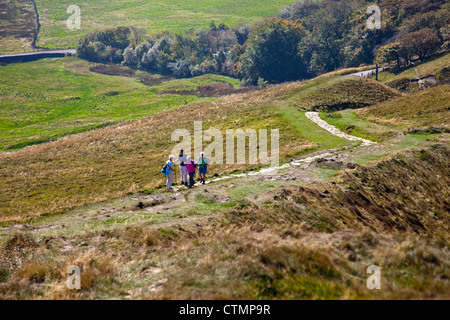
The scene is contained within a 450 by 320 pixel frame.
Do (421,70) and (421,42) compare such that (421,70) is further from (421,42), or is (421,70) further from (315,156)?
(315,156)

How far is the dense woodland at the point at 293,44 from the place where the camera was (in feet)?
294

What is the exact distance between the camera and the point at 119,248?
35.2ft

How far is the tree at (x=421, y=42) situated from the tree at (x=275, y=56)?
131ft

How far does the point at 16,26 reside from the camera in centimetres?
16338

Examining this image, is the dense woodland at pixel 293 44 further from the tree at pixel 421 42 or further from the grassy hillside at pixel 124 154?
the grassy hillside at pixel 124 154

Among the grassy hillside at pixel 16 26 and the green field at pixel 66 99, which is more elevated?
the grassy hillside at pixel 16 26

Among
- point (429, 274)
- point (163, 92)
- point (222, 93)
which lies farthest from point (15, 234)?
point (163, 92)

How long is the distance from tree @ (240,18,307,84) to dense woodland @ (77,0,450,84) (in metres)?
0.36

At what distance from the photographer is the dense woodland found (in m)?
89.5

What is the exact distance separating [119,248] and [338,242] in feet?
23.5

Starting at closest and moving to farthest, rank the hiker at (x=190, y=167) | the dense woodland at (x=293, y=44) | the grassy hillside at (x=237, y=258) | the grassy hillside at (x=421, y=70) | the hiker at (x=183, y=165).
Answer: the grassy hillside at (x=237, y=258)
the hiker at (x=190, y=167)
the hiker at (x=183, y=165)
the grassy hillside at (x=421, y=70)
the dense woodland at (x=293, y=44)

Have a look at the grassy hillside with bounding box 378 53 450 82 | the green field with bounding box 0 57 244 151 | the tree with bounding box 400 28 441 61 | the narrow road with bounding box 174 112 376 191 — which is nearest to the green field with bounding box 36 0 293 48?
the green field with bounding box 0 57 244 151

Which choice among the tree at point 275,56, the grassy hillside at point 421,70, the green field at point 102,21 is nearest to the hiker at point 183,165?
the grassy hillside at point 421,70

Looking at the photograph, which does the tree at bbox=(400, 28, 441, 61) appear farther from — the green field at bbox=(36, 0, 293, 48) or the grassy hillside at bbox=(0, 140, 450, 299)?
the green field at bbox=(36, 0, 293, 48)
